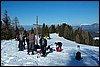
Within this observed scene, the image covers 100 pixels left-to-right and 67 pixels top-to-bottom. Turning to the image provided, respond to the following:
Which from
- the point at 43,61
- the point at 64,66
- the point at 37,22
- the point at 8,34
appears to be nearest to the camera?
the point at 64,66

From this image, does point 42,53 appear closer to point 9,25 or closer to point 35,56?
point 35,56

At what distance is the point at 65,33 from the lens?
44.6 meters

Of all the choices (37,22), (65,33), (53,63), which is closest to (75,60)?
(53,63)

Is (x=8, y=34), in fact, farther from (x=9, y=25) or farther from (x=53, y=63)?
(x=53, y=63)

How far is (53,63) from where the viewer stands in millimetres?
12719

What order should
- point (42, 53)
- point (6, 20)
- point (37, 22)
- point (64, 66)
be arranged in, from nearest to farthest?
point (64, 66), point (42, 53), point (37, 22), point (6, 20)

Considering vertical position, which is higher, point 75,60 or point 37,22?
point 37,22

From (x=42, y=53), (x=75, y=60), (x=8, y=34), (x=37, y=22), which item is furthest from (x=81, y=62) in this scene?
(x=8, y=34)

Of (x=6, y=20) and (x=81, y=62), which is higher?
(x=6, y=20)

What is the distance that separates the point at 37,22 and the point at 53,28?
40486mm

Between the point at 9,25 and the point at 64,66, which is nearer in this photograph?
the point at 64,66

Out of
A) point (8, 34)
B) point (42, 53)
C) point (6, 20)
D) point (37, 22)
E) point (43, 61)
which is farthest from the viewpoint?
point (6, 20)

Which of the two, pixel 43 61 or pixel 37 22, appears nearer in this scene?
pixel 43 61

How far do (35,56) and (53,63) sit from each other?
2457 mm
